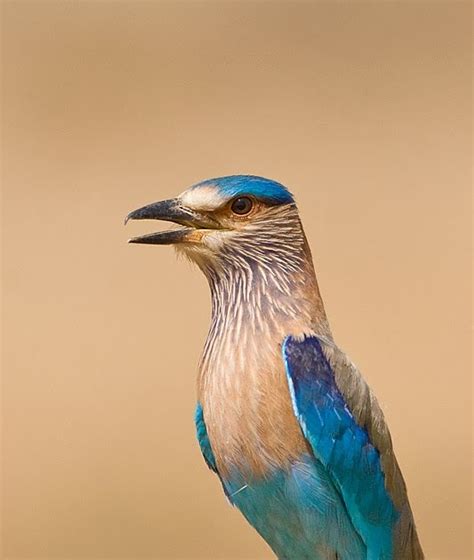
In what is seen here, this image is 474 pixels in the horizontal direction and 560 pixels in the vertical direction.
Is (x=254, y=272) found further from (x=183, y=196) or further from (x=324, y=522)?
(x=324, y=522)

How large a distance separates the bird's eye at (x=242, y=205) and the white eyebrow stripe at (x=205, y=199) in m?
0.02

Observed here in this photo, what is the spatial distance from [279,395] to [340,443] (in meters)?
0.11

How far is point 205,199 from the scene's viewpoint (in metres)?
1.27

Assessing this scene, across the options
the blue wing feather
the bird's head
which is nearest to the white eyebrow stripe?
the bird's head

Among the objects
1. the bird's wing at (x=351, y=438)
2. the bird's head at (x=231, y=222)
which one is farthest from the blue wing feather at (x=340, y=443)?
the bird's head at (x=231, y=222)

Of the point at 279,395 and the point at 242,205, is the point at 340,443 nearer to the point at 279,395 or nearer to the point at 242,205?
the point at 279,395

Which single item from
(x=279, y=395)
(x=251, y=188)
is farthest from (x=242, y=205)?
(x=279, y=395)

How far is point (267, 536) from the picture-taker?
1.31m

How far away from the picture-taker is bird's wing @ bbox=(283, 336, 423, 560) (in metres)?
1.22

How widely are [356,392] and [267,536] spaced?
0.78 ft

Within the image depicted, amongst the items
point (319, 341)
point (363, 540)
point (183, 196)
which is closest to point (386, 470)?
point (363, 540)

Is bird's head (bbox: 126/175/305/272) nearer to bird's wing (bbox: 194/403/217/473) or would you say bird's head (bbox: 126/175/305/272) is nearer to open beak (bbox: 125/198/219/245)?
open beak (bbox: 125/198/219/245)

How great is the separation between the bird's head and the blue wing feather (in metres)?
0.14

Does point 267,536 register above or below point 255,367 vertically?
below
